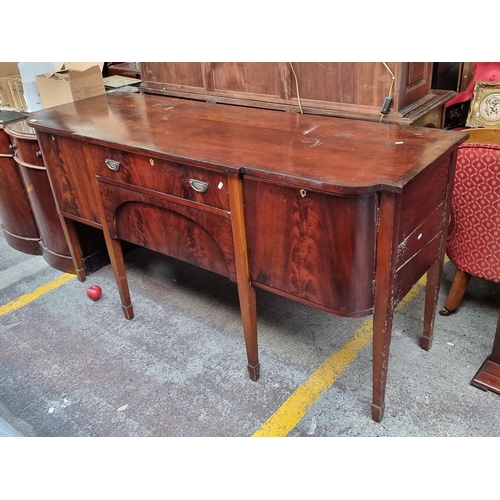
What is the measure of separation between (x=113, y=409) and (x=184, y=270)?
3.62ft

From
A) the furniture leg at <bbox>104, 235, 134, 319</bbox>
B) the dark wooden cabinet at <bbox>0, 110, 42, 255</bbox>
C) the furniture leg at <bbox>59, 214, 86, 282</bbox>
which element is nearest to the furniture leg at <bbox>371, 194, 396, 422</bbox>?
the furniture leg at <bbox>104, 235, 134, 319</bbox>

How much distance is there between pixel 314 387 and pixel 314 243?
0.76 metres

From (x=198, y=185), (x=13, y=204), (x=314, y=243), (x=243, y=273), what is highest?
(x=198, y=185)

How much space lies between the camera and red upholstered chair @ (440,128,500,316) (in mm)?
1958

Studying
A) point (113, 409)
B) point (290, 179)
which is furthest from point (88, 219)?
point (290, 179)

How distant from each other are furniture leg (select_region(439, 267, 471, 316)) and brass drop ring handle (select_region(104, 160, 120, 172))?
1.60 metres

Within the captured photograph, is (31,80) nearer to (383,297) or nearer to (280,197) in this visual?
(280,197)

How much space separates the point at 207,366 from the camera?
2.28m

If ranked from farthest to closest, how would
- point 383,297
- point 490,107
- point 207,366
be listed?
point 490,107 < point 207,366 < point 383,297

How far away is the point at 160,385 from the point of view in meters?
2.19

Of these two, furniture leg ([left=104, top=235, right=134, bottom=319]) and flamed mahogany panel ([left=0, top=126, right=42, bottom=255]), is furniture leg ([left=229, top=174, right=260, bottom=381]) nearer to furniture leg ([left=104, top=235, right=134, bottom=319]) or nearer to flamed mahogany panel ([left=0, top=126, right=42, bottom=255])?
furniture leg ([left=104, top=235, right=134, bottom=319])

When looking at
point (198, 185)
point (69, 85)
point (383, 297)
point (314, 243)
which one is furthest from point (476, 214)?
point (69, 85)

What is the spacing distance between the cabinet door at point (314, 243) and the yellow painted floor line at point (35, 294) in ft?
5.22

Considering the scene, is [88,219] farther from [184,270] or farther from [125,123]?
[184,270]
